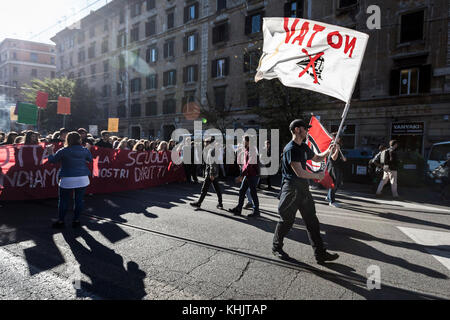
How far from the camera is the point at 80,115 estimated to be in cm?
3375

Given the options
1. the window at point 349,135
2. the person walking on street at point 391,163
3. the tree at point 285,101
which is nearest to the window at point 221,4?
the tree at point 285,101

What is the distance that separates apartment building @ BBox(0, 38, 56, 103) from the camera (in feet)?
189

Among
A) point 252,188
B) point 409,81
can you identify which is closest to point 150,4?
point 409,81

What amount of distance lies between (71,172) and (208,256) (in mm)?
2882

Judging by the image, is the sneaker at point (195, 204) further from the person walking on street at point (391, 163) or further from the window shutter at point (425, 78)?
the window shutter at point (425, 78)

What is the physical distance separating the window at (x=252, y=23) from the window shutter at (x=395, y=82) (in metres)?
10.9

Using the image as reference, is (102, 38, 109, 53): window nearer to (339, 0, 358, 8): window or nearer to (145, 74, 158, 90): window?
(145, 74, 158, 90): window

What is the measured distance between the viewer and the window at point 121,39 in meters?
33.8

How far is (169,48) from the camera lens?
28828 millimetres

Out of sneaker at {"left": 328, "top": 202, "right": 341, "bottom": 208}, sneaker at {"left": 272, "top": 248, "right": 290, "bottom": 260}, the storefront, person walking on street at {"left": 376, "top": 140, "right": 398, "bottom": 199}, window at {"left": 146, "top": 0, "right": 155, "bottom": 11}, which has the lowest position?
sneaker at {"left": 328, "top": 202, "right": 341, "bottom": 208}

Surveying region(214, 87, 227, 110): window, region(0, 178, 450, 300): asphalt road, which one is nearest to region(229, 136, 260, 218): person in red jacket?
region(0, 178, 450, 300): asphalt road

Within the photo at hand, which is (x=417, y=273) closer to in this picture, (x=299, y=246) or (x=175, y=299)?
(x=299, y=246)

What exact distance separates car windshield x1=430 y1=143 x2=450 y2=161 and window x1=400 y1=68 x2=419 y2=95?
6358mm

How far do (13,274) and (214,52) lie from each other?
81.3 feet
